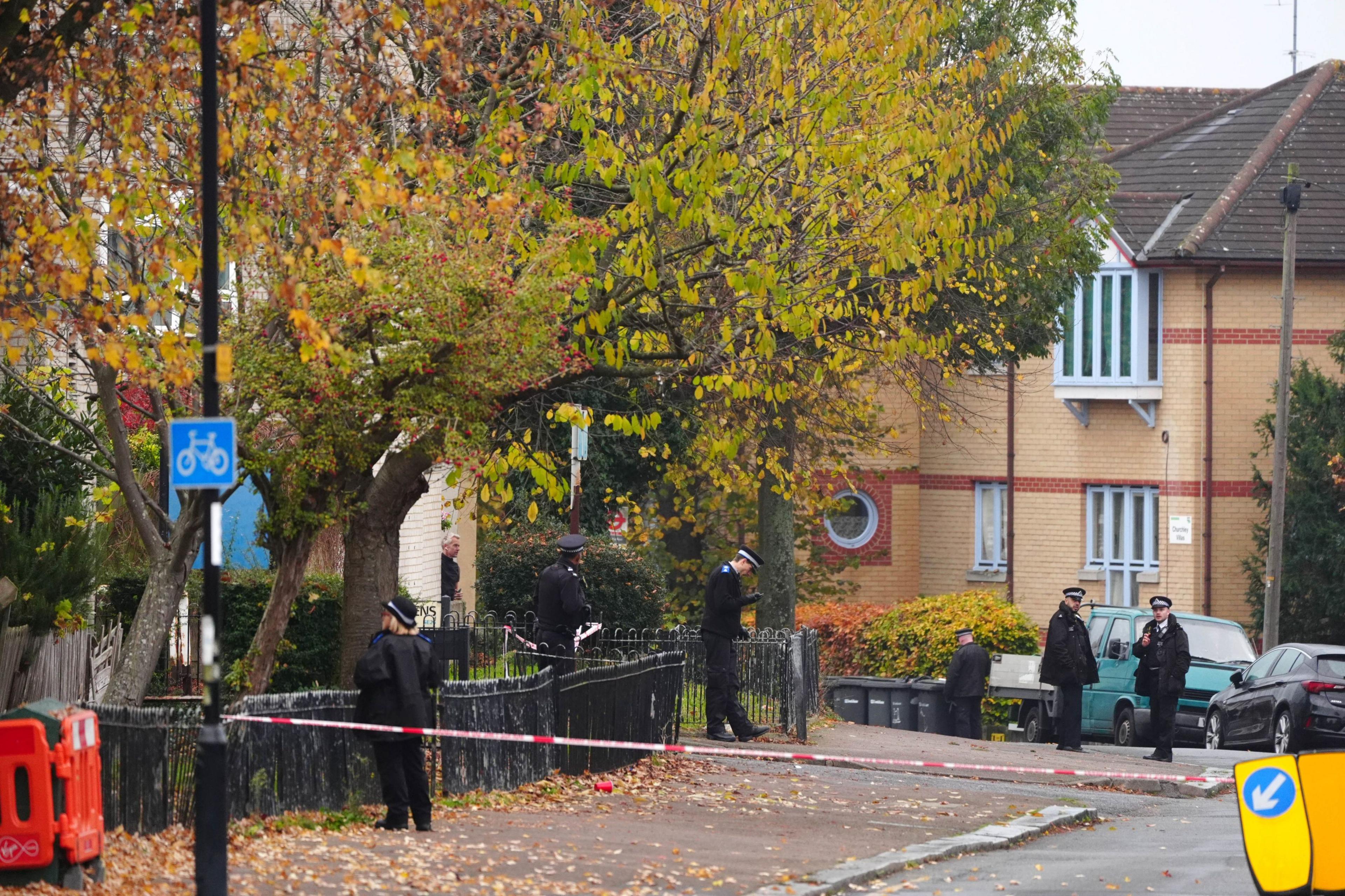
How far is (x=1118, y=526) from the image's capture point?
3138cm

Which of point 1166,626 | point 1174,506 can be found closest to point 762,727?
point 1166,626

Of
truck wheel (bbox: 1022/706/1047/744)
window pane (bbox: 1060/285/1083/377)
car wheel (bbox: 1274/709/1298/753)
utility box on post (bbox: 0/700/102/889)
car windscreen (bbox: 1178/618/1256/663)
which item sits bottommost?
truck wheel (bbox: 1022/706/1047/744)

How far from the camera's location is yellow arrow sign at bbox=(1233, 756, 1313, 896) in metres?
8.79

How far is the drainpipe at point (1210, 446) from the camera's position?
30.2 metres

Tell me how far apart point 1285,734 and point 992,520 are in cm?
1498

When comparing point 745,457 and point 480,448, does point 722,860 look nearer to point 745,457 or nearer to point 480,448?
point 480,448

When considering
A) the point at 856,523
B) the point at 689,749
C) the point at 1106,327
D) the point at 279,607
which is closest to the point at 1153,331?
the point at 1106,327

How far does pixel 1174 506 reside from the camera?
3053 cm

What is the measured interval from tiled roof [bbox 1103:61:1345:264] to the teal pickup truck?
30.7 ft

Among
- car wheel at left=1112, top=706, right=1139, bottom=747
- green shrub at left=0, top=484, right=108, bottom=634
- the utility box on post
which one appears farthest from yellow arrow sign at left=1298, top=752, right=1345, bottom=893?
car wheel at left=1112, top=706, right=1139, bottom=747

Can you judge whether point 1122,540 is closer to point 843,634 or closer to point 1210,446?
point 1210,446

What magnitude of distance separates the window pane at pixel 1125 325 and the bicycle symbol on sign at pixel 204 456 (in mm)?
24769

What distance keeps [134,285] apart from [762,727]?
309 inches

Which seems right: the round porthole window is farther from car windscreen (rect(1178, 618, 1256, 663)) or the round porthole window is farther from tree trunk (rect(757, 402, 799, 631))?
car windscreen (rect(1178, 618, 1256, 663))
